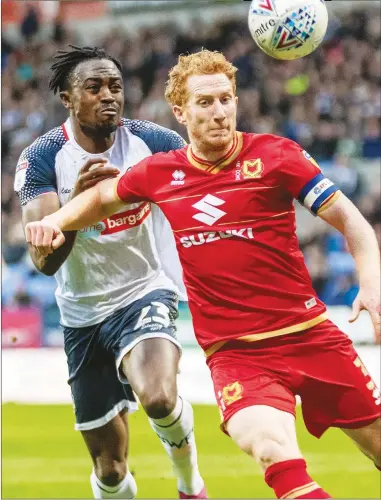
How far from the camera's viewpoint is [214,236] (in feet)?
15.3

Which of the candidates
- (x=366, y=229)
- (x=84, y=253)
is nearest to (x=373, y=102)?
(x=84, y=253)

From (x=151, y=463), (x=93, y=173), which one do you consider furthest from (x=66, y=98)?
(x=151, y=463)

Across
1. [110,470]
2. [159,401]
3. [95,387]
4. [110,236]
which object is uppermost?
[110,236]

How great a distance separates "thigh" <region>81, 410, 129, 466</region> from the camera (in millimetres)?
5941

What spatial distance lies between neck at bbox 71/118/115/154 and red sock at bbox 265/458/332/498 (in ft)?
8.34

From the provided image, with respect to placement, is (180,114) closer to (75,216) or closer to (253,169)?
(253,169)

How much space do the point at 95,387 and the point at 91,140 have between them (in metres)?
1.49

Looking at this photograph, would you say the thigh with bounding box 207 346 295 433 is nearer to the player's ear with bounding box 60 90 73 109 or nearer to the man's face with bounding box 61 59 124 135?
the man's face with bounding box 61 59 124 135

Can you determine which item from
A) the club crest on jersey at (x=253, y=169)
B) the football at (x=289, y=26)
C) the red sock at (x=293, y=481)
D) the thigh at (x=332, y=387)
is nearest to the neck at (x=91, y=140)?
the football at (x=289, y=26)

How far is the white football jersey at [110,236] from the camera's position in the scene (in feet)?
19.1

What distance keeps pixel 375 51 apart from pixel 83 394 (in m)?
13.6

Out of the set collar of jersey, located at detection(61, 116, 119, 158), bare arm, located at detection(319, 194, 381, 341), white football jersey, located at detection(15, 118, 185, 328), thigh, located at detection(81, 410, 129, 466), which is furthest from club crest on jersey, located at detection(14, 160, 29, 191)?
bare arm, located at detection(319, 194, 381, 341)

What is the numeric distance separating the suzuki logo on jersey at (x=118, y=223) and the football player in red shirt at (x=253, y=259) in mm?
883

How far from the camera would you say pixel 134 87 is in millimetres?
19547
